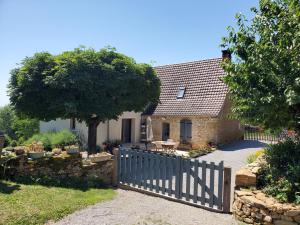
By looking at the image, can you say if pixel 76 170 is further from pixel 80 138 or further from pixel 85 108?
pixel 80 138

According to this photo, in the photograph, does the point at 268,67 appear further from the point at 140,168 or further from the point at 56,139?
the point at 56,139

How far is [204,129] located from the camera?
19.5 metres

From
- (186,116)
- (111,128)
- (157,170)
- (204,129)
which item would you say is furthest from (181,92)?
(157,170)

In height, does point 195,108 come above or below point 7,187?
above

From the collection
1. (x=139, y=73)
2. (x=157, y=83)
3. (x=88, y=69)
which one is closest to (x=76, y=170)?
(x=88, y=69)

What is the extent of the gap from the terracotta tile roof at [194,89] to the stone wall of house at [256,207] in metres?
11.8

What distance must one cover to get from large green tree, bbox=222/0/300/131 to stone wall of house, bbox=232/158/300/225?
1.82 metres

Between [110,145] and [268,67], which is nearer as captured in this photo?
[268,67]

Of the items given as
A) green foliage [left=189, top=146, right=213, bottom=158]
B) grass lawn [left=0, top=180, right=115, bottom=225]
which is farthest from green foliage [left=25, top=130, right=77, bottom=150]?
grass lawn [left=0, top=180, right=115, bottom=225]

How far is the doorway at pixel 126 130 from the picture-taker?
894 inches

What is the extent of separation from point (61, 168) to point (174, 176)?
392 centimetres

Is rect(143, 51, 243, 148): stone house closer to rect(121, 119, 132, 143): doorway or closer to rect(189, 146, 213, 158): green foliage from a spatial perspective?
rect(189, 146, 213, 158): green foliage

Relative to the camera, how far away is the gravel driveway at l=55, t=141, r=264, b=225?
623 cm

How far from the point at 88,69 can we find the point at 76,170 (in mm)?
6340
